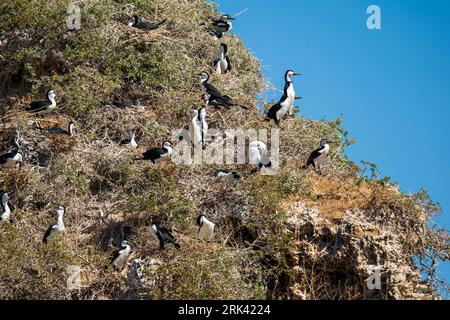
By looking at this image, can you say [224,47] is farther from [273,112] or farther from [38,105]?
[38,105]

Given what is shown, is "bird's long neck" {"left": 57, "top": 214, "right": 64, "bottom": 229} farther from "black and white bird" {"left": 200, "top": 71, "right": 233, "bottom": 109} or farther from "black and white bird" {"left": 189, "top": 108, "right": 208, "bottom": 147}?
"black and white bird" {"left": 200, "top": 71, "right": 233, "bottom": 109}

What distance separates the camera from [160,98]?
28078mm

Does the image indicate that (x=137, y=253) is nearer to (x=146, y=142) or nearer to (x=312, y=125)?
(x=146, y=142)

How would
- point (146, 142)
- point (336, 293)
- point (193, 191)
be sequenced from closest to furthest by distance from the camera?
point (336, 293) → point (193, 191) → point (146, 142)

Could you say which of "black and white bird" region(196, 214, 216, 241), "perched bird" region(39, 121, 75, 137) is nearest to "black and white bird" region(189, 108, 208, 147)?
"perched bird" region(39, 121, 75, 137)

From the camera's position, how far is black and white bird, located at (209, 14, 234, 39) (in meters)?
30.7

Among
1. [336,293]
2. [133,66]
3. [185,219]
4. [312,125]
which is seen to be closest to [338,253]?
[336,293]

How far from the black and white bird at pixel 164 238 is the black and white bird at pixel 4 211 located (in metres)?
2.82

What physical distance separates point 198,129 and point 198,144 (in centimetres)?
32

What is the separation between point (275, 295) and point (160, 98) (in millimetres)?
5849

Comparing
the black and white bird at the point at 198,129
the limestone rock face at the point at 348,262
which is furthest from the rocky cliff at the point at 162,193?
the black and white bird at the point at 198,129

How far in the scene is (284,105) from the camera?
90.9 ft

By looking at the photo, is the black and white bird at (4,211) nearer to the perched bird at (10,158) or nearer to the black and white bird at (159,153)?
the perched bird at (10,158)

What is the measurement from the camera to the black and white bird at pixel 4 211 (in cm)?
2488
